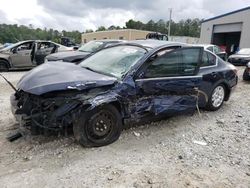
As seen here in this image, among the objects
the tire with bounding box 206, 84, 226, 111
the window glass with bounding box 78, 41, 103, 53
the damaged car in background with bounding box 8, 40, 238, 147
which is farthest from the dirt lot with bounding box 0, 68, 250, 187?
the window glass with bounding box 78, 41, 103, 53

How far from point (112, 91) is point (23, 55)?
33.3 ft

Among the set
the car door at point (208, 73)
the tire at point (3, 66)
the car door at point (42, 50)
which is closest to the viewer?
the car door at point (208, 73)

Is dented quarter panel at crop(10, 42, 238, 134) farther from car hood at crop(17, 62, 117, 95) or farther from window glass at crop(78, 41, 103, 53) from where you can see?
window glass at crop(78, 41, 103, 53)

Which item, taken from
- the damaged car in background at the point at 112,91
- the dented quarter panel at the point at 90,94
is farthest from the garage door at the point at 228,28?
the dented quarter panel at the point at 90,94

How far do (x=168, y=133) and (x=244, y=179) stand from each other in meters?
1.66

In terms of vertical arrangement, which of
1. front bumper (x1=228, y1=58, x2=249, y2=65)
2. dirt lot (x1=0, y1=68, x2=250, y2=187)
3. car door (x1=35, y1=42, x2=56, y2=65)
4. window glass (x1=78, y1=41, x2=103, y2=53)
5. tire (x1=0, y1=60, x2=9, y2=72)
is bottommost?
front bumper (x1=228, y1=58, x2=249, y2=65)

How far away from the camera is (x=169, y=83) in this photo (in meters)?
4.87

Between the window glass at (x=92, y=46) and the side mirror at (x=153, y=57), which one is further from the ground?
the side mirror at (x=153, y=57)

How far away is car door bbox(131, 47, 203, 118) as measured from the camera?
4.55m

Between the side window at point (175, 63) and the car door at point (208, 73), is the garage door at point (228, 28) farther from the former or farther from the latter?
the side window at point (175, 63)

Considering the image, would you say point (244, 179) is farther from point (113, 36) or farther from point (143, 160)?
point (113, 36)

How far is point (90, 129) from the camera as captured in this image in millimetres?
4082

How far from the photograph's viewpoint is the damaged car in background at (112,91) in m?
3.86

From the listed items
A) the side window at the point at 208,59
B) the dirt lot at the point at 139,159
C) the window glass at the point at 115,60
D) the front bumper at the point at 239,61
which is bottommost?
the front bumper at the point at 239,61
